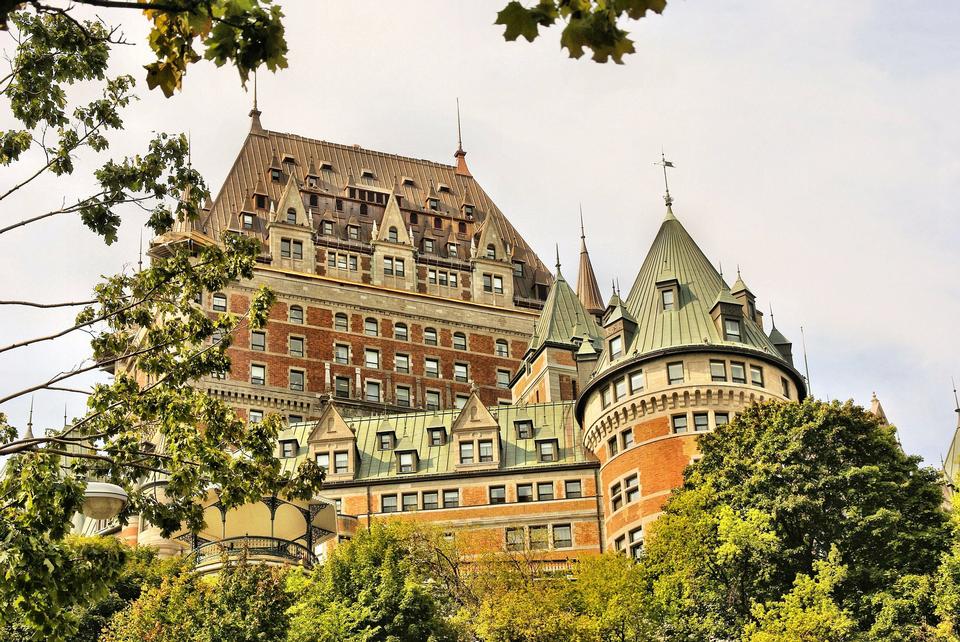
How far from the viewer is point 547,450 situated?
77312 mm

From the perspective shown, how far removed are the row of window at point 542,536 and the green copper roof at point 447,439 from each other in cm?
352

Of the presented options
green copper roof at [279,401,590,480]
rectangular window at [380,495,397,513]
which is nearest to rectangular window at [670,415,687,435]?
green copper roof at [279,401,590,480]

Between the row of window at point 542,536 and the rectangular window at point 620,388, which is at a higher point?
the rectangular window at point 620,388

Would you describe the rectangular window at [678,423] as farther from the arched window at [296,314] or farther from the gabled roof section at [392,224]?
the gabled roof section at [392,224]

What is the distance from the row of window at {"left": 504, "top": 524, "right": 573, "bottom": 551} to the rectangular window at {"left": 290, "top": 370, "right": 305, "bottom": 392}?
Answer: 27926 mm

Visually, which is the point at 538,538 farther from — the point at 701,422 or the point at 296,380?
the point at 296,380

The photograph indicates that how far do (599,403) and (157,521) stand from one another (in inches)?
2130

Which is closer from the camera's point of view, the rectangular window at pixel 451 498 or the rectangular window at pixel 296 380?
the rectangular window at pixel 451 498

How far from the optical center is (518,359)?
107 m

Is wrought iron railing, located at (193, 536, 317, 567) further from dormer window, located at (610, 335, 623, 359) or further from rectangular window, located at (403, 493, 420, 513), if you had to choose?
dormer window, located at (610, 335, 623, 359)

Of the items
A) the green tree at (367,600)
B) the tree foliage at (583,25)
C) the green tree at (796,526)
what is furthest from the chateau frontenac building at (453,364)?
the tree foliage at (583,25)

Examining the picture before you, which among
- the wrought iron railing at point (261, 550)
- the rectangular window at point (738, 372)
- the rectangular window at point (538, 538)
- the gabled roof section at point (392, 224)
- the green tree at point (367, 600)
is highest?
the gabled roof section at point (392, 224)

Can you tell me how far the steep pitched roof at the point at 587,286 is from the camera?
113512 mm

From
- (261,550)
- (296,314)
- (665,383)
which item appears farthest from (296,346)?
(261,550)
